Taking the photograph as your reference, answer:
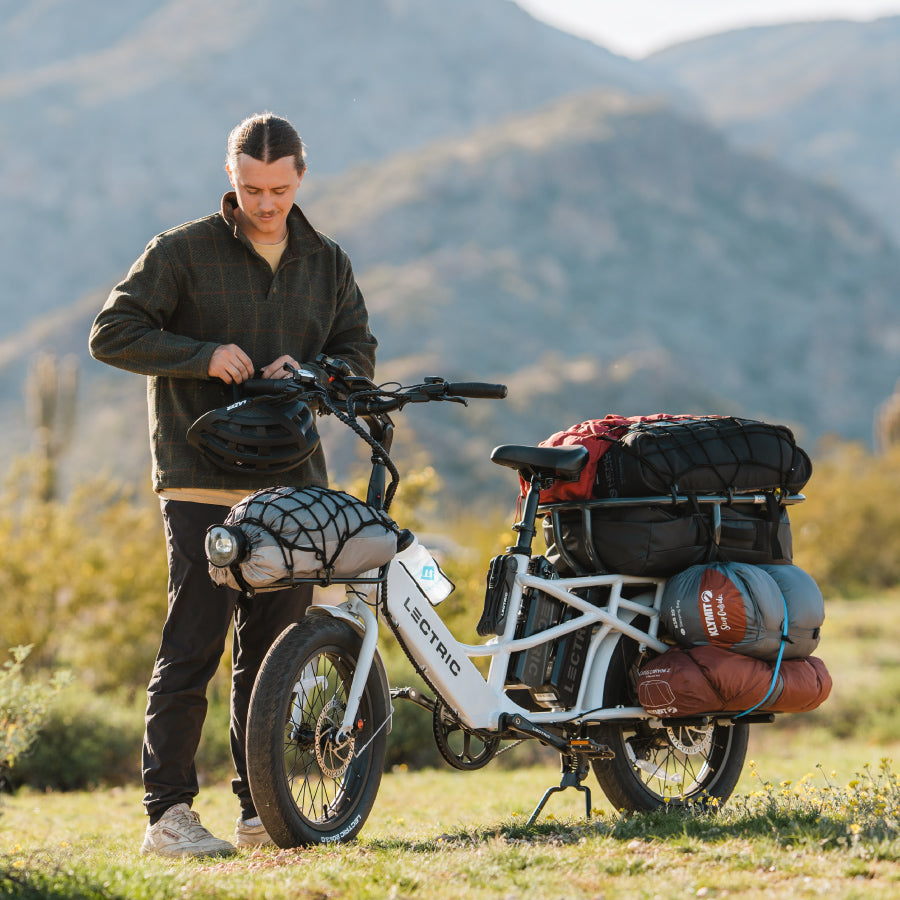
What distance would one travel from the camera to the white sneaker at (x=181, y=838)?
4.21 meters

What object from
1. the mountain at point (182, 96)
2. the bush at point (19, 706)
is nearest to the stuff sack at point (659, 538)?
the bush at point (19, 706)

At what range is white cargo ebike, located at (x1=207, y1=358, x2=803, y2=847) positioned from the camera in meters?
3.95

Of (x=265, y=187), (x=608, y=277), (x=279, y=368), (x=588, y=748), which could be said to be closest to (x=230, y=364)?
(x=279, y=368)

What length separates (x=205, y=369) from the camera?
420cm

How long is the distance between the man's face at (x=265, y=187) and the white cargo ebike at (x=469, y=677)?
0.59m

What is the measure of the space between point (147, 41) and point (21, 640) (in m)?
182

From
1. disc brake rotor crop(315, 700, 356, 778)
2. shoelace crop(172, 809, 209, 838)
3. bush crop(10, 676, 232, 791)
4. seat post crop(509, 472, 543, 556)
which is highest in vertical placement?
seat post crop(509, 472, 543, 556)

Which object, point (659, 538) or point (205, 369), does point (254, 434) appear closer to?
point (205, 369)

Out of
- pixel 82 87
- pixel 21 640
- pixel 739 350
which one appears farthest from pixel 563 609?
pixel 82 87

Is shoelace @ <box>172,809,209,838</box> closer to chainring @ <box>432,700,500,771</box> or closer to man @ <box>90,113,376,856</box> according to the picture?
man @ <box>90,113,376,856</box>

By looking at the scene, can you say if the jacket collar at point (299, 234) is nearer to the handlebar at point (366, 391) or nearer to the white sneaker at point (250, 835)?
the handlebar at point (366, 391)

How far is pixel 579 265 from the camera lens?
112 m

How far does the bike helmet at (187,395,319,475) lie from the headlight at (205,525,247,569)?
435 millimetres

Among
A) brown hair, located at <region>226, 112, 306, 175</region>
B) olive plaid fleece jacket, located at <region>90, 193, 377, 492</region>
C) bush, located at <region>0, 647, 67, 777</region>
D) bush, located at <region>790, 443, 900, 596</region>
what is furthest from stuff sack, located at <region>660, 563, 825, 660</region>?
bush, located at <region>790, 443, 900, 596</region>
